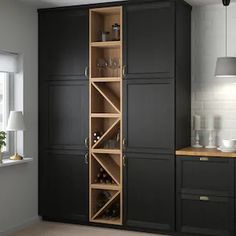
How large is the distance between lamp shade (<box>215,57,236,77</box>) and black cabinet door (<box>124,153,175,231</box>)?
1032 mm

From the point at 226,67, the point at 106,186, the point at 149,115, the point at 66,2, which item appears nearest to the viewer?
the point at 226,67

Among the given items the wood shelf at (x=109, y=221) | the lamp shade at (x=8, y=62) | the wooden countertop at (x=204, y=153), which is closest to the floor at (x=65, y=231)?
the wood shelf at (x=109, y=221)

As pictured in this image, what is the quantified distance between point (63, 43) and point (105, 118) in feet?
3.30

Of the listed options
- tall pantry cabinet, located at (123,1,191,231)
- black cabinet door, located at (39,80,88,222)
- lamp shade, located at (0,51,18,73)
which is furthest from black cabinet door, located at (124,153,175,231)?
lamp shade, located at (0,51,18,73)

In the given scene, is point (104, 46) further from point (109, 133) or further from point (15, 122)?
point (15, 122)

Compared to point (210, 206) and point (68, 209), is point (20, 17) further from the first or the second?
point (210, 206)

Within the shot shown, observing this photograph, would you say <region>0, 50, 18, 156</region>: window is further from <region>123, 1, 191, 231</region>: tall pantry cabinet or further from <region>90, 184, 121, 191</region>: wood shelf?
<region>123, 1, 191, 231</region>: tall pantry cabinet

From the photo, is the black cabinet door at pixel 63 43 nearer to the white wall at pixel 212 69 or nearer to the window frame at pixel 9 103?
the window frame at pixel 9 103

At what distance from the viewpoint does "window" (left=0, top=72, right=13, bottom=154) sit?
17.9ft

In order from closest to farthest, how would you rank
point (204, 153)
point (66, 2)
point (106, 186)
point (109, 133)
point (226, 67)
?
point (204, 153) → point (226, 67) → point (66, 2) → point (106, 186) → point (109, 133)

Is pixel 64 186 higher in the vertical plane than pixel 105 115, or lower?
lower

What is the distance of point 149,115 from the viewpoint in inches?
209

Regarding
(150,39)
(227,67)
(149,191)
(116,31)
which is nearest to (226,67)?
(227,67)

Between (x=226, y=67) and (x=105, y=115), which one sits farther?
(x=105, y=115)
